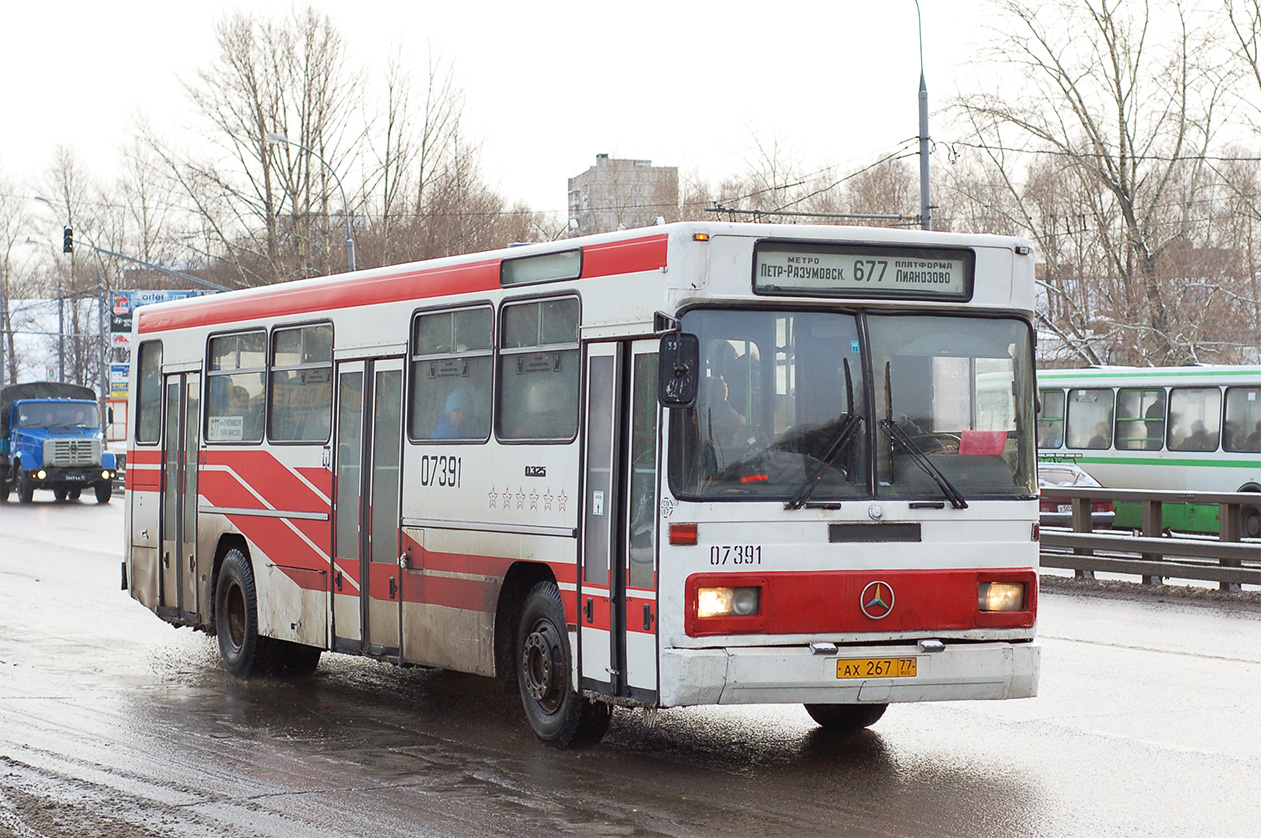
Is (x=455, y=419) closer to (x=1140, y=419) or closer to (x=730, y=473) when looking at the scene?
(x=730, y=473)

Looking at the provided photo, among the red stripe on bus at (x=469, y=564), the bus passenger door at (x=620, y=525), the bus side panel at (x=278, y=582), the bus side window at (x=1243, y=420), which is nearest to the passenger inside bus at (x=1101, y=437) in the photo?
the bus side window at (x=1243, y=420)

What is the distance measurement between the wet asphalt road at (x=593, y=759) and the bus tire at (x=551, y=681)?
175 millimetres

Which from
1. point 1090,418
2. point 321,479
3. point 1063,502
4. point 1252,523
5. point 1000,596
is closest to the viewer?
point 1000,596

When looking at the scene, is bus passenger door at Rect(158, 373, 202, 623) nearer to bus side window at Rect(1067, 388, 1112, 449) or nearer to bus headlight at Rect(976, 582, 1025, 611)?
bus headlight at Rect(976, 582, 1025, 611)

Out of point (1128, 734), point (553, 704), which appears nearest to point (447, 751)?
point (553, 704)

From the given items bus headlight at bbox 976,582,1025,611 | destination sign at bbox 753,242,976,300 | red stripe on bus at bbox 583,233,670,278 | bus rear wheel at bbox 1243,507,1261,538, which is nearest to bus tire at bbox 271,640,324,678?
red stripe on bus at bbox 583,233,670,278

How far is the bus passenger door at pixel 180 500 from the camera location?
12.9 m

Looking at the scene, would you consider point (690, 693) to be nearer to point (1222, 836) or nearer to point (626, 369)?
point (626, 369)

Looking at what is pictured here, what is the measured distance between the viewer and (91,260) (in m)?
89.2

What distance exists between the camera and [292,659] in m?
12.2

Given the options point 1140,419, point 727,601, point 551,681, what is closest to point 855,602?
point 727,601

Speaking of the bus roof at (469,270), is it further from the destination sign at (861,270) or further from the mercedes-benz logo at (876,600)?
the mercedes-benz logo at (876,600)

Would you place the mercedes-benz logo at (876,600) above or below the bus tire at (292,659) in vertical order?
above

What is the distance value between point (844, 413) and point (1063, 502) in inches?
722
